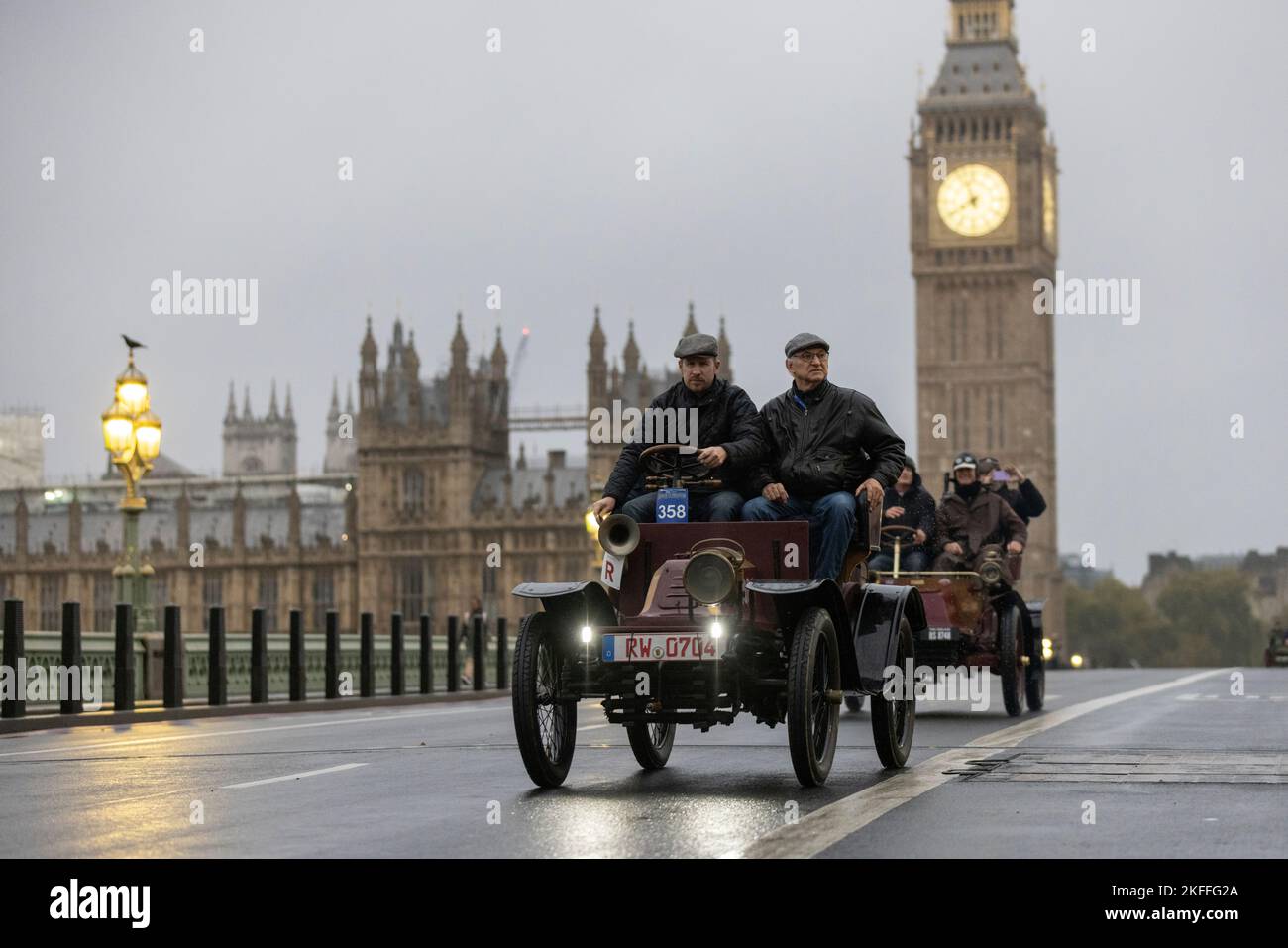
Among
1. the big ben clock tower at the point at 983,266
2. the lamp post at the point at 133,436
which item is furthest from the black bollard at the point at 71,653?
the big ben clock tower at the point at 983,266

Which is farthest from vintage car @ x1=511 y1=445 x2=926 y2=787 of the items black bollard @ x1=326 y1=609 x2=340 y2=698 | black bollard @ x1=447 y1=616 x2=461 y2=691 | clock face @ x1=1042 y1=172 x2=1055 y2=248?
clock face @ x1=1042 y1=172 x2=1055 y2=248

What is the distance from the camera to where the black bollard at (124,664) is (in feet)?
64.2

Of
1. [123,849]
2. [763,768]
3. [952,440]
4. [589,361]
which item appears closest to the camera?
[123,849]

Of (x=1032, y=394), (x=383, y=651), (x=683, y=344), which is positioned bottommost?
(x=383, y=651)

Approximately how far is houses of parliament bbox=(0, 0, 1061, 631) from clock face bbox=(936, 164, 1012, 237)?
0.34 ft

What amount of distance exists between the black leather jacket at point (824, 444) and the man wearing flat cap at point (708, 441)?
121 millimetres

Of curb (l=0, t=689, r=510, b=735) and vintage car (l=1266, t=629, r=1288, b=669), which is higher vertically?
curb (l=0, t=689, r=510, b=735)

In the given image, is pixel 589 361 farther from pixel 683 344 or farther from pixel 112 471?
pixel 683 344

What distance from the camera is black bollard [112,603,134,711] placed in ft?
64.2

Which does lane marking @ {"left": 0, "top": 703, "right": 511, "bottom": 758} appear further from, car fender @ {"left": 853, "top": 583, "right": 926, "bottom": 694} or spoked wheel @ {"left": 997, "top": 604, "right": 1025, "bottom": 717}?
car fender @ {"left": 853, "top": 583, "right": 926, "bottom": 694}

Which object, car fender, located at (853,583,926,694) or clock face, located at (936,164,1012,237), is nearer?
car fender, located at (853,583,926,694)

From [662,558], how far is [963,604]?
6.52 meters

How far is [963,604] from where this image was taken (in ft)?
50.2

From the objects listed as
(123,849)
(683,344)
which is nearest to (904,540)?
(683,344)
